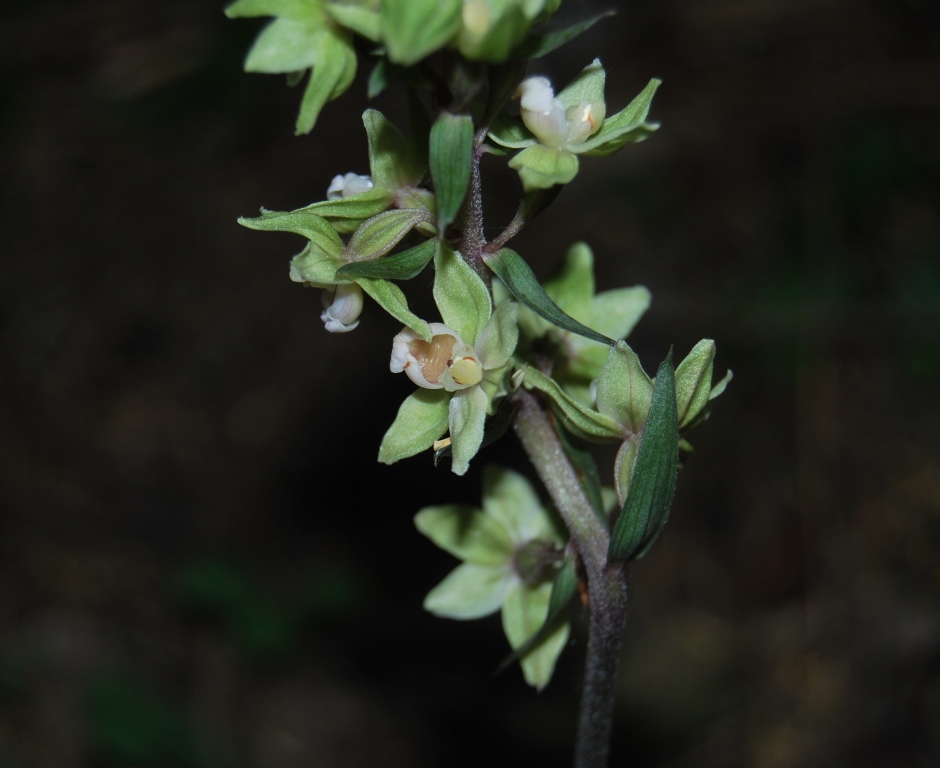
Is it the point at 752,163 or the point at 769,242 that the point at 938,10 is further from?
the point at 769,242

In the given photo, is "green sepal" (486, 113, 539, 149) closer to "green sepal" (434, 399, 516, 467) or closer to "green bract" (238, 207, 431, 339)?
"green bract" (238, 207, 431, 339)

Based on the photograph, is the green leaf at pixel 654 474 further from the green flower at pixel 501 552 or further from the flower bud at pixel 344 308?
the flower bud at pixel 344 308

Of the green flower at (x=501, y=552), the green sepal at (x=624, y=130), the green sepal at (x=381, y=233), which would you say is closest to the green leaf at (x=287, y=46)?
the green sepal at (x=381, y=233)

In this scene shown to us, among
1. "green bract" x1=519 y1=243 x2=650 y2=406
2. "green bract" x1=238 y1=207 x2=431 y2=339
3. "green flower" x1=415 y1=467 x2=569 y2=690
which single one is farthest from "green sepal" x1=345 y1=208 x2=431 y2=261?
"green flower" x1=415 y1=467 x2=569 y2=690

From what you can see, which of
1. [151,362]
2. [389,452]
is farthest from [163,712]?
[389,452]

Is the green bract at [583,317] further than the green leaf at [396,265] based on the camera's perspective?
Yes

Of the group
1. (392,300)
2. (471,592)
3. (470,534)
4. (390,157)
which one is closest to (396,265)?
(392,300)

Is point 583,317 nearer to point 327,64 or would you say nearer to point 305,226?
point 305,226
